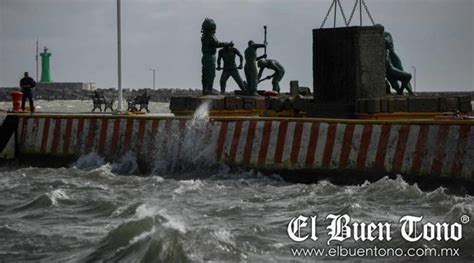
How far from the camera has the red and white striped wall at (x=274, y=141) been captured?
52.7 feet

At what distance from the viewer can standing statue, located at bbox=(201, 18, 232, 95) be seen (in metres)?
27.5

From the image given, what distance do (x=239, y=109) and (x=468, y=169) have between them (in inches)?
373

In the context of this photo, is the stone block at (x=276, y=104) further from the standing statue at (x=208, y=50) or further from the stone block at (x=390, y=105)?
the standing statue at (x=208, y=50)

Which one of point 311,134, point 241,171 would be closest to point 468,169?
point 311,134

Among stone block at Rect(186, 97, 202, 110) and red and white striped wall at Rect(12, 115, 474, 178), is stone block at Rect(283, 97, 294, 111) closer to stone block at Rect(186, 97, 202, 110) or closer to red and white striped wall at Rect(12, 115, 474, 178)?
stone block at Rect(186, 97, 202, 110)

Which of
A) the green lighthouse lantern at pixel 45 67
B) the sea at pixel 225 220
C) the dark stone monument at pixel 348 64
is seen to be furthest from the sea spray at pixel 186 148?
the green lighthouse lantern at pixel 45 67

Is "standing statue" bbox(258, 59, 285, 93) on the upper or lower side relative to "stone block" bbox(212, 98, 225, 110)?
upper

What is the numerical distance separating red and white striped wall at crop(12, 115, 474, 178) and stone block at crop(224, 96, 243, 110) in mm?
3872

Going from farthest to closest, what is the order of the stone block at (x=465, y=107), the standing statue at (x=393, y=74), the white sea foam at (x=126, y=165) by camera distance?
the standing statue at (x=393, y=74)
the stone block at (x=465, y=107)
the white sea foam at (x=126, y=165)

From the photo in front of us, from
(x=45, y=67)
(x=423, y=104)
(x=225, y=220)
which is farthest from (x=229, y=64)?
(x=45, y=67)

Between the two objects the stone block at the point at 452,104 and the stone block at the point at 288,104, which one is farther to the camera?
the stone block at the point at 288,104

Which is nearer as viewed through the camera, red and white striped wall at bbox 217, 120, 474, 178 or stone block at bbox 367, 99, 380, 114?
red and white striped wall at bbox 217, 120, 474, 178

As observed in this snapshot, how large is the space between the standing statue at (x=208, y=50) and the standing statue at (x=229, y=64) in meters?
0.19

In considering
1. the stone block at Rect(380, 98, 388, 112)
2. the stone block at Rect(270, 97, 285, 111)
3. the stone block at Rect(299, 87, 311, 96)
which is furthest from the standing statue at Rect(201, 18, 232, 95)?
the stone block at Rect(380, 98, 388, 112)
